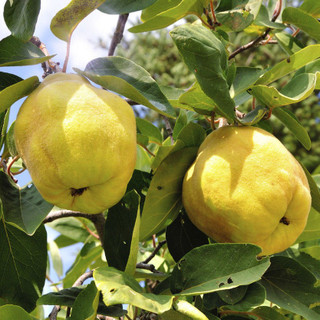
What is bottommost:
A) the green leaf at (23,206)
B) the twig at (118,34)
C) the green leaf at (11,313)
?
the green leaf at (11,313)

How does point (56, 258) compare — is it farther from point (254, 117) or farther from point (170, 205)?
point (254, 117)

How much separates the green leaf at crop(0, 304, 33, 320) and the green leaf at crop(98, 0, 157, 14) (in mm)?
602

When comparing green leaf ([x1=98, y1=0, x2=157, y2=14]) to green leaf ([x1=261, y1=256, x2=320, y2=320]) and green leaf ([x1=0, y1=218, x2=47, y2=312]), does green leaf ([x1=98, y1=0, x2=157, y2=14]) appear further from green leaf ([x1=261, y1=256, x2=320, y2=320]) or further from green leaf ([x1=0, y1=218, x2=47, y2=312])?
green leaf ([x1=261, y1=256, x2=320, y2=320])

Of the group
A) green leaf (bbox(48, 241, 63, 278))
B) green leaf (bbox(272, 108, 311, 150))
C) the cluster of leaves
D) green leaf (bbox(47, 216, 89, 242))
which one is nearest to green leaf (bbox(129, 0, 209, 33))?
the cluster of leaves

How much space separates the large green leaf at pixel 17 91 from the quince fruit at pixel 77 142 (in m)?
0.03

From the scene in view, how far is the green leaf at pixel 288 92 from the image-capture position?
2.94ft

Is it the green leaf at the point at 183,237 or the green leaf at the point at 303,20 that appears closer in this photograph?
the green leaf at the point at 183,237

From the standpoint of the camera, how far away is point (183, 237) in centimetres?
104

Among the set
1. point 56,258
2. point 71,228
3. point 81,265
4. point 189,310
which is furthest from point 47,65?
point 56,258

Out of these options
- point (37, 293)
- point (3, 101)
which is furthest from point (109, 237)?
point (3, 101)

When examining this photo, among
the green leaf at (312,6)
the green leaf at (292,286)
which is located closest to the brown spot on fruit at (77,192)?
the green leaf at (292,286)

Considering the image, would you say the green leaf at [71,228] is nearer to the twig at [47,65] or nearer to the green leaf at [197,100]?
the twig at [47,65]

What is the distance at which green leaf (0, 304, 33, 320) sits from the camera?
78 cm

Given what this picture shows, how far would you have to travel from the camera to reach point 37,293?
3.23 ft
